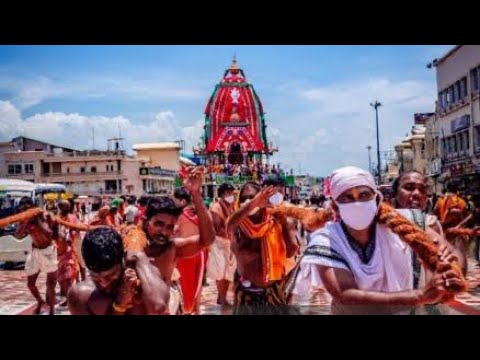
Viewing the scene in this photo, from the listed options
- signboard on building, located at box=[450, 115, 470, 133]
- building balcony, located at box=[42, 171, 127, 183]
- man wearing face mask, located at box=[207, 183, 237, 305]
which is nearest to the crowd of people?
man wearing face mask, located at box=[207, 183, 237, 305]

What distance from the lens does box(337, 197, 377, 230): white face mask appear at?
3104 mm

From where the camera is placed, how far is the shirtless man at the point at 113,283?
2.69 meters

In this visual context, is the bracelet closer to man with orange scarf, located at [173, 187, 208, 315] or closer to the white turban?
the white turban

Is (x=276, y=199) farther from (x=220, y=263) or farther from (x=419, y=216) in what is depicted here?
(x=220, y=263)

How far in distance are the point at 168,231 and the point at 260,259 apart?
1.57 meters

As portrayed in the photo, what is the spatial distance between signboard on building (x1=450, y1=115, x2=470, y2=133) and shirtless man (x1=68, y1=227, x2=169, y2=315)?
15302mm

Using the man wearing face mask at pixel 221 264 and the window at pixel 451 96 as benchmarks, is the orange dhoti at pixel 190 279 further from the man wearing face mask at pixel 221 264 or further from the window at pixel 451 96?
the window at pixel 451 96

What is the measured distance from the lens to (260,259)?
507 centimetres
